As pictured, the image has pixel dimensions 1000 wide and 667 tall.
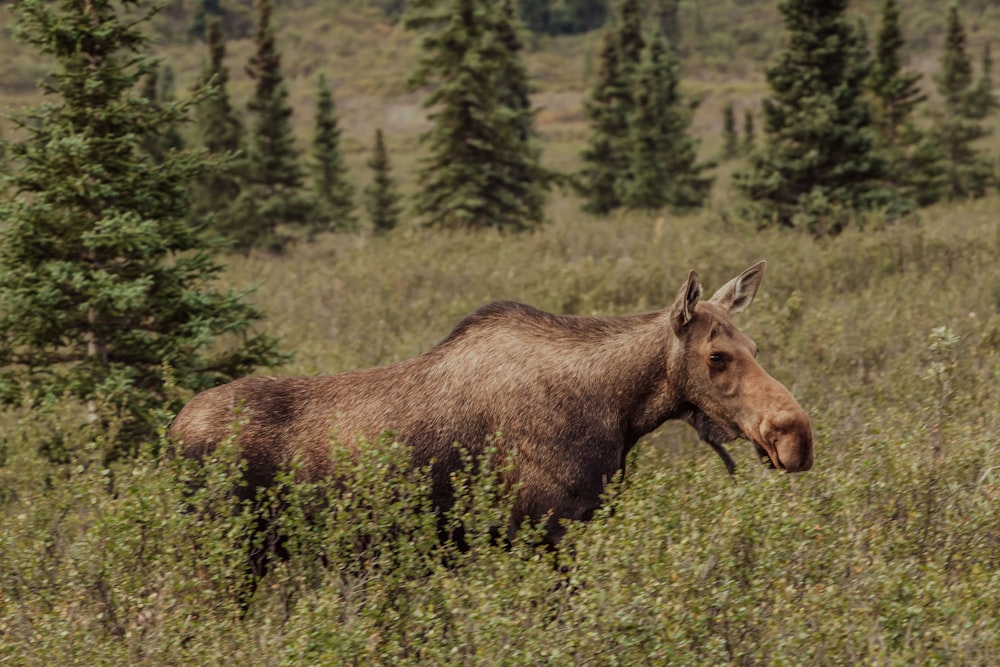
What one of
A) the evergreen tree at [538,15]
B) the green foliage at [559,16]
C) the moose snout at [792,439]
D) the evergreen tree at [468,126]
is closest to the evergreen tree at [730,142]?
the evergreen tree at [468,126]

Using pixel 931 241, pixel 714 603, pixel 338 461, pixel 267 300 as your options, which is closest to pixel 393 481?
pixel 338 461

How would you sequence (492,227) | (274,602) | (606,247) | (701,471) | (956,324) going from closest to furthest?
(274,602), (701,471), (956,324), (606,247), (492,227)

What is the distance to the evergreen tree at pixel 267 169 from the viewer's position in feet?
86.4

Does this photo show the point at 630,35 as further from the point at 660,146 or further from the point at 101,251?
the point at 101,251

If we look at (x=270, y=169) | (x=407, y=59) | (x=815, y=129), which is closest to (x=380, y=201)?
(x=270, y=169)

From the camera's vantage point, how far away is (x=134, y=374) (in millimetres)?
7648

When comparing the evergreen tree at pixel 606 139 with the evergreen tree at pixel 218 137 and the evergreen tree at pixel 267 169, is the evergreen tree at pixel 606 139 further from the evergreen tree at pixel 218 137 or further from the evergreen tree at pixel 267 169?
the evergreen tree at pixel 218 137

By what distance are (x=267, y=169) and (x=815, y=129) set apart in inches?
590

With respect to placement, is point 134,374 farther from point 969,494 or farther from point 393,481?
point 969,494

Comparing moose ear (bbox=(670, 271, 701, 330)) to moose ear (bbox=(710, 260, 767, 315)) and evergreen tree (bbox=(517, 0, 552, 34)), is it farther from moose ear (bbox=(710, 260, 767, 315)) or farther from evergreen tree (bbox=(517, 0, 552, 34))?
evergreen tree (bbox=(517, 0, 552, 34))

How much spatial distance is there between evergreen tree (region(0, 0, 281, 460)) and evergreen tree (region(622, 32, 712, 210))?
23.0m

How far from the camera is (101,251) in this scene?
7703 mm

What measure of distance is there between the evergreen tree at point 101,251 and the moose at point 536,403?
2.25m

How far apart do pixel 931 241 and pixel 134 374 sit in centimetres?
1200
